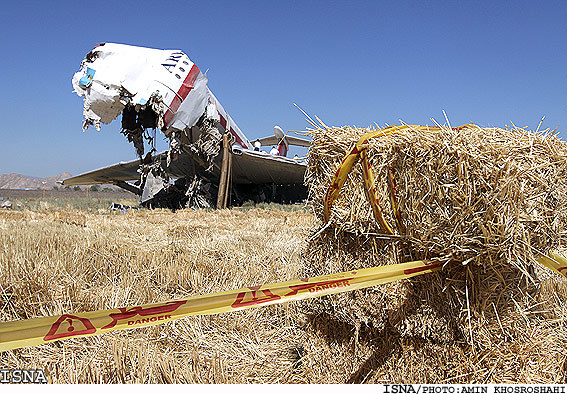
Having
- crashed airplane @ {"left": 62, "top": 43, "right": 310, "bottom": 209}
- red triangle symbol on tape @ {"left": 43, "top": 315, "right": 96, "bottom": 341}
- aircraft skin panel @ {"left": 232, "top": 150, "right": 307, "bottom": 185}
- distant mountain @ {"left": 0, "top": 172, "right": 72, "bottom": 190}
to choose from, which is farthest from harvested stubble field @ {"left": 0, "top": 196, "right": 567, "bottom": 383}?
distant mountain @ {"left": 0, "top": 172, "right": 72, "bottom": 190}

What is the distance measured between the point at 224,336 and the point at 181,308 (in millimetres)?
1508

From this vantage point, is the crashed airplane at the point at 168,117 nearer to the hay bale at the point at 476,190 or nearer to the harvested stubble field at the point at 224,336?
the harvested stubble field at the point at 224,336

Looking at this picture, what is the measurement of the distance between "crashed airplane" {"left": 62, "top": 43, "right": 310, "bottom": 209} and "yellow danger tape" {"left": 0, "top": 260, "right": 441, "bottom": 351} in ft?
25.0

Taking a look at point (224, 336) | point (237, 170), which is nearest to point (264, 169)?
point (237, 170)

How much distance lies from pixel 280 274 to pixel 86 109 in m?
9.39

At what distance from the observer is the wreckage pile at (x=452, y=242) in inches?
85.9

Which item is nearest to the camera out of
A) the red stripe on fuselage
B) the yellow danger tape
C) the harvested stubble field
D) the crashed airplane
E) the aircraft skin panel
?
the yellow danger tape

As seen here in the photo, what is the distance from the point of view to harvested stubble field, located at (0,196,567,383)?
2.57 metres

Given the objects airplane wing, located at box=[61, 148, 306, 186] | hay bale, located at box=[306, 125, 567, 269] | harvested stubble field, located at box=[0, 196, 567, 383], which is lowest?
harvested stubble field, located at box=[0, 196, 567, 383]

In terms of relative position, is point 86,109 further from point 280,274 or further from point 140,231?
point 280,274

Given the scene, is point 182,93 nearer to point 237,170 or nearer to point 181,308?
point 237,170

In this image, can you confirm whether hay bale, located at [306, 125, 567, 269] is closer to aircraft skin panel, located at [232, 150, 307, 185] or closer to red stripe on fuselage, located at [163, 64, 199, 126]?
red stripe on fuselage, located at [163, 64, 199, 126]

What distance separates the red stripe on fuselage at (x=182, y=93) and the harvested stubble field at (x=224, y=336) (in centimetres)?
806

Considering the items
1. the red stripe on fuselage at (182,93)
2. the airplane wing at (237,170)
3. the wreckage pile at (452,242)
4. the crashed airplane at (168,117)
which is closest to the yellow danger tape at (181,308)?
the wreckage pile at (452,242)
